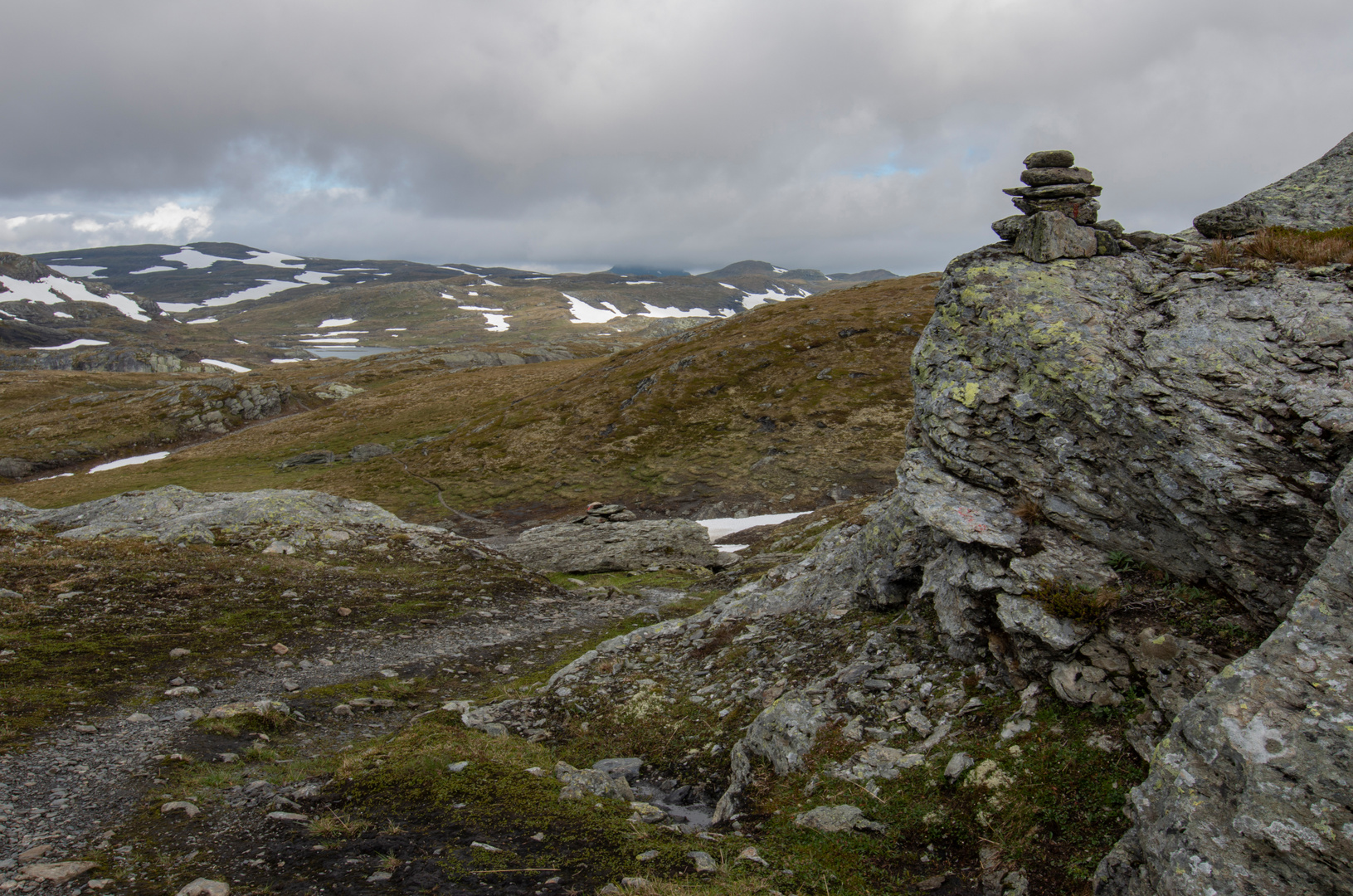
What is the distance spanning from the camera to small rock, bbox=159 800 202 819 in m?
10.6

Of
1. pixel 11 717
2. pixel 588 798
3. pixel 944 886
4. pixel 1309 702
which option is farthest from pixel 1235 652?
pixel 11 717

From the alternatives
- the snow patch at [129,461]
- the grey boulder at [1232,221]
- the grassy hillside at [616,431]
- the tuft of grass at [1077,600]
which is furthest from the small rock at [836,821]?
the snow patch at [129,461]

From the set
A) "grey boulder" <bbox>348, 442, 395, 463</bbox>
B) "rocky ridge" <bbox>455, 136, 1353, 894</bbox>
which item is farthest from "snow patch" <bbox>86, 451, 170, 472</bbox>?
"rocky ridge" <bbox>455, 136, 1353, 894</bbox>

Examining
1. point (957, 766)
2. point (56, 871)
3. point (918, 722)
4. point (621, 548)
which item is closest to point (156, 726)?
point (56, 871)

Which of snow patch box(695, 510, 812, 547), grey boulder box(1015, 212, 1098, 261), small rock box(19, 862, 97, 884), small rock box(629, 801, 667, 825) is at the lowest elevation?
snow patch box(695, 510, 812, 547)

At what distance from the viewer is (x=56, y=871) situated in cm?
855

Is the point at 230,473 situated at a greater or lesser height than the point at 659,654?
lesser

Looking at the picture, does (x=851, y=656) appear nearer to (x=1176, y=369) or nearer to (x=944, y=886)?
(x=944, y=886)

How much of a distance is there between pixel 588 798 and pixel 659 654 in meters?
7.96

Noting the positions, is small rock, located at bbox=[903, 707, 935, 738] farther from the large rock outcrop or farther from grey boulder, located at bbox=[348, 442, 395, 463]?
grey boulder, located at bbox=[348, 442, 395, 463]

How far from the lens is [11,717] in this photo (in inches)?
519

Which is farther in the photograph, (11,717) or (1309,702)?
(11,717)

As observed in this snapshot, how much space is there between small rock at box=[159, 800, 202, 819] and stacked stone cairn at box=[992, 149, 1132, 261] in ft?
61.6

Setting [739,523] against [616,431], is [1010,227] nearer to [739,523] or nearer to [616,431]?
[739,523]
